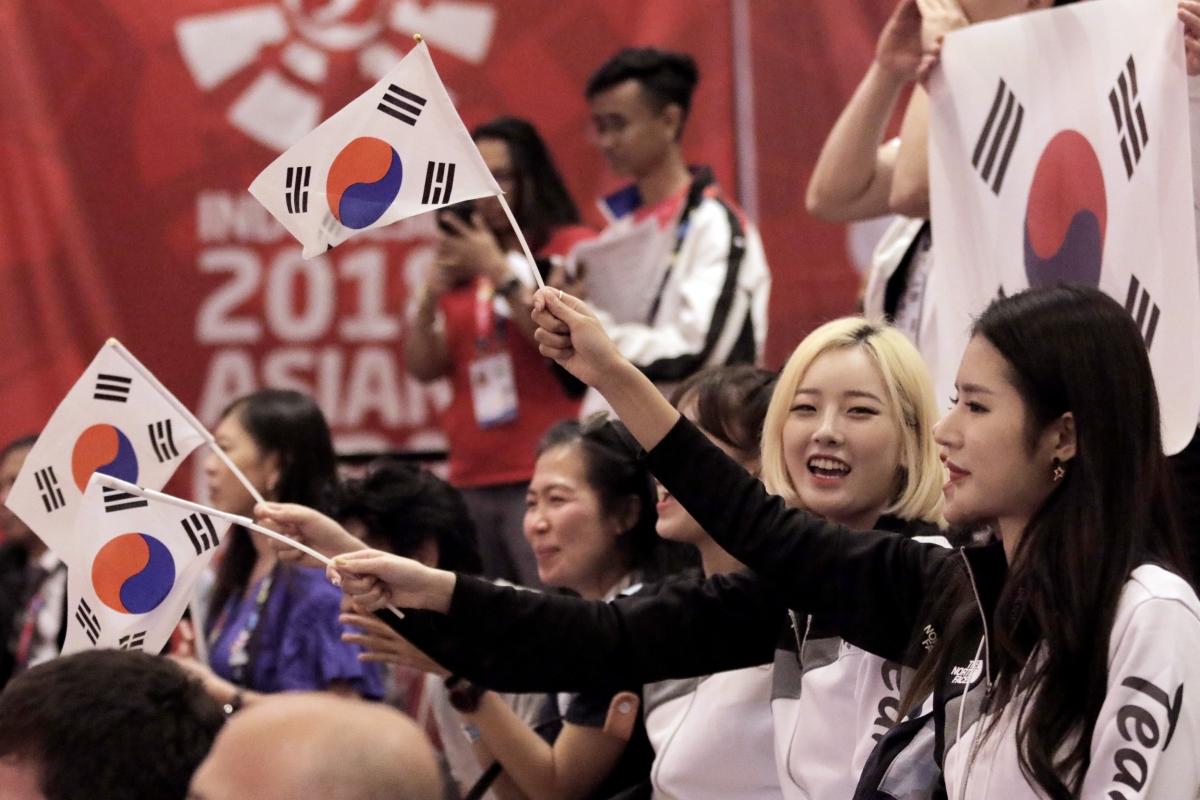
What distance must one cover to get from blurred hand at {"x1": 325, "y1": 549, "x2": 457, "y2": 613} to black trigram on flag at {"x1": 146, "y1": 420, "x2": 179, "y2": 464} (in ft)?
3.13

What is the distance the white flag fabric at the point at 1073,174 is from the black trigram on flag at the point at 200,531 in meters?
1.41

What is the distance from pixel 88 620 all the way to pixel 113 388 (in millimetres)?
502

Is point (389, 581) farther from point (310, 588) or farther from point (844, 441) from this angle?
point (310, 588)

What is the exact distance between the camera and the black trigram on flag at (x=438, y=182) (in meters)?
3.15

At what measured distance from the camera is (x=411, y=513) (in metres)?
4.23

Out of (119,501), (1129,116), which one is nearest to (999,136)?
(1129,116)

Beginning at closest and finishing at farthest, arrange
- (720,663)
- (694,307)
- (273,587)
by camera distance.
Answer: (720,663)
(273,587)
(694,307)

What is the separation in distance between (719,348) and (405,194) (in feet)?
5.77

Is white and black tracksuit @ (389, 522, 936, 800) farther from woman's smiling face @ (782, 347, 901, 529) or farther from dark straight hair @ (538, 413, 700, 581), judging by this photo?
dark straight hair @ (538, 413, 700, 581)

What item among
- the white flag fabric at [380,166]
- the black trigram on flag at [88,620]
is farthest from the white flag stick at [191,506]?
the white flag fabric at [380,166]

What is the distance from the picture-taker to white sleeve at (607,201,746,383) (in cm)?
475

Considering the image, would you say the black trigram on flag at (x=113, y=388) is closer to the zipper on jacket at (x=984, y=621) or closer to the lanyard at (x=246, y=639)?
the lanyard at (x=246, y=639)

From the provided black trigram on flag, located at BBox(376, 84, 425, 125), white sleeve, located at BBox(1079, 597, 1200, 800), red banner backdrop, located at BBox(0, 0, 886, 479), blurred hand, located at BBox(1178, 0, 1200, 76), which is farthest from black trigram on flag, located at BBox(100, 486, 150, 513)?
red banner backdrop, located at BBox(0, 0, 886, 479)

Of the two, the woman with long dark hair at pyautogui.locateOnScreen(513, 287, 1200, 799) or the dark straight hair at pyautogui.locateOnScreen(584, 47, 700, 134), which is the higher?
the dark straight hair at pyautogui.locateOnScreen(584, 47, 700, 134)
